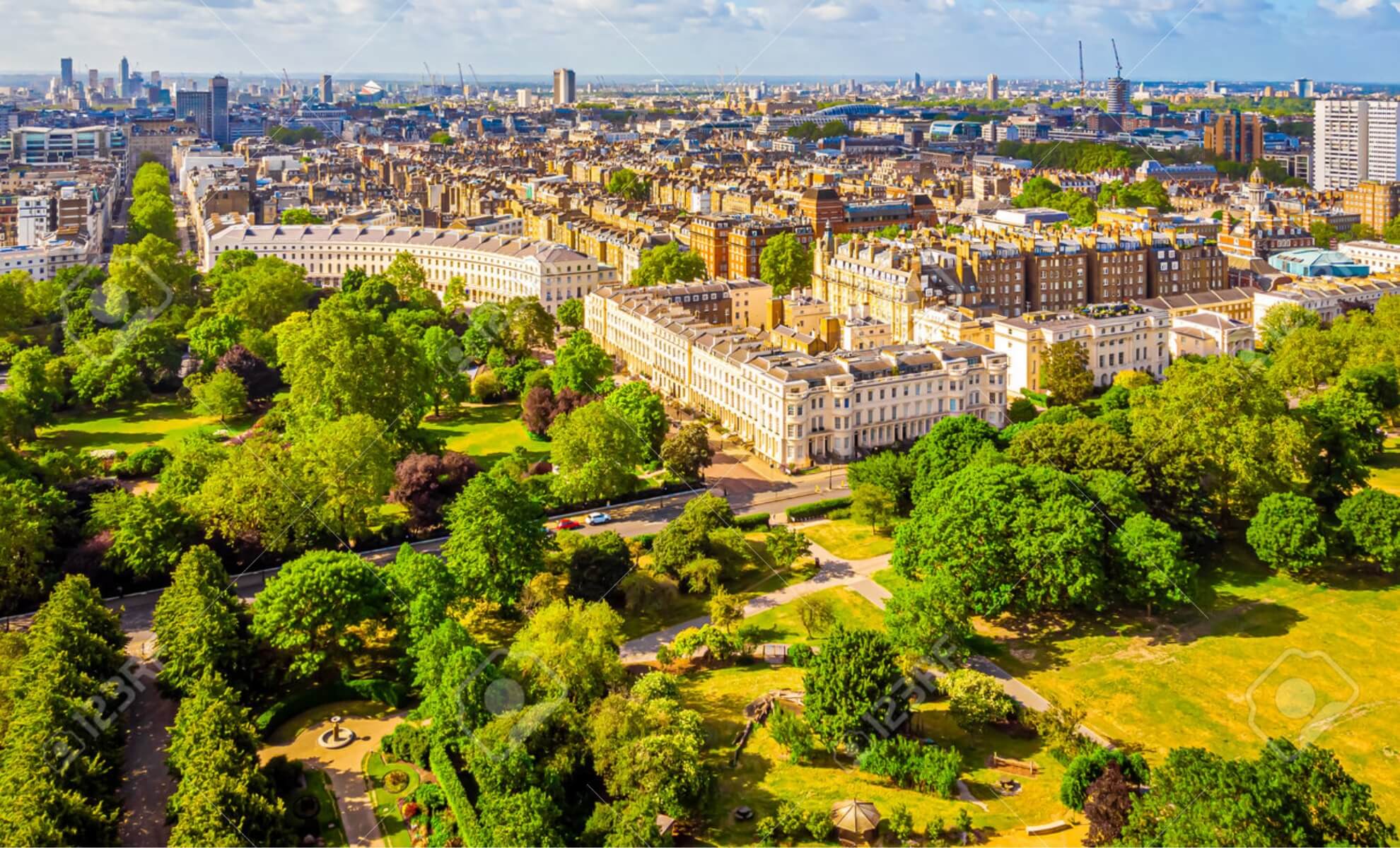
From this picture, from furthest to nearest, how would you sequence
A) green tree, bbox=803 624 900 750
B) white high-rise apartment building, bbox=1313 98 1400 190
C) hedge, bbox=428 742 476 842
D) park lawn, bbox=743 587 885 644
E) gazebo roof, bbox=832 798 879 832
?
white high-rise apartment building, bbox=1313 98 1400 190
park lawn, bbox=743 587 885 644
green tree, bbox=803 624 900 750
gazebo roof, bbox=832 798 879 832
hedge, bbox=428 742 476 842

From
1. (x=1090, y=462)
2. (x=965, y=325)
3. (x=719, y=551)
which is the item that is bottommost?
(x=719, y=551)

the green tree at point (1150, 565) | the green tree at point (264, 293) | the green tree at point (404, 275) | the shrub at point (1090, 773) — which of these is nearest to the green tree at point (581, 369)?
the green tree at point (264, 293)

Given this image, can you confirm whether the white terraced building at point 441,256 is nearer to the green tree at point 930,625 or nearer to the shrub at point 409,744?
the green tree at point 930,625

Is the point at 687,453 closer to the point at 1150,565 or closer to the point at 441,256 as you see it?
the point at 1150,565

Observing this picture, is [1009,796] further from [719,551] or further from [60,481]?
[60,481]

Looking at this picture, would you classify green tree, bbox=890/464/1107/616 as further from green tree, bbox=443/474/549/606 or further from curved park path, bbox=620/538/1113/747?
green tree, bbox=443/474/549/606

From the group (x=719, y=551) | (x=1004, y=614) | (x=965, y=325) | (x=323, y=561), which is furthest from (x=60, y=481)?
(x=965, y=325)

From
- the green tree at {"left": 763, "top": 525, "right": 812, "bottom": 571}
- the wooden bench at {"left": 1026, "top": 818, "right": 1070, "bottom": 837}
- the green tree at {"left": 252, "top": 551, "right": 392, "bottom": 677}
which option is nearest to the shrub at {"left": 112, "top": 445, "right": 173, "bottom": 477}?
the green tree at {"left": 252, "top": 551, "right": 392, "bottom": 677}
